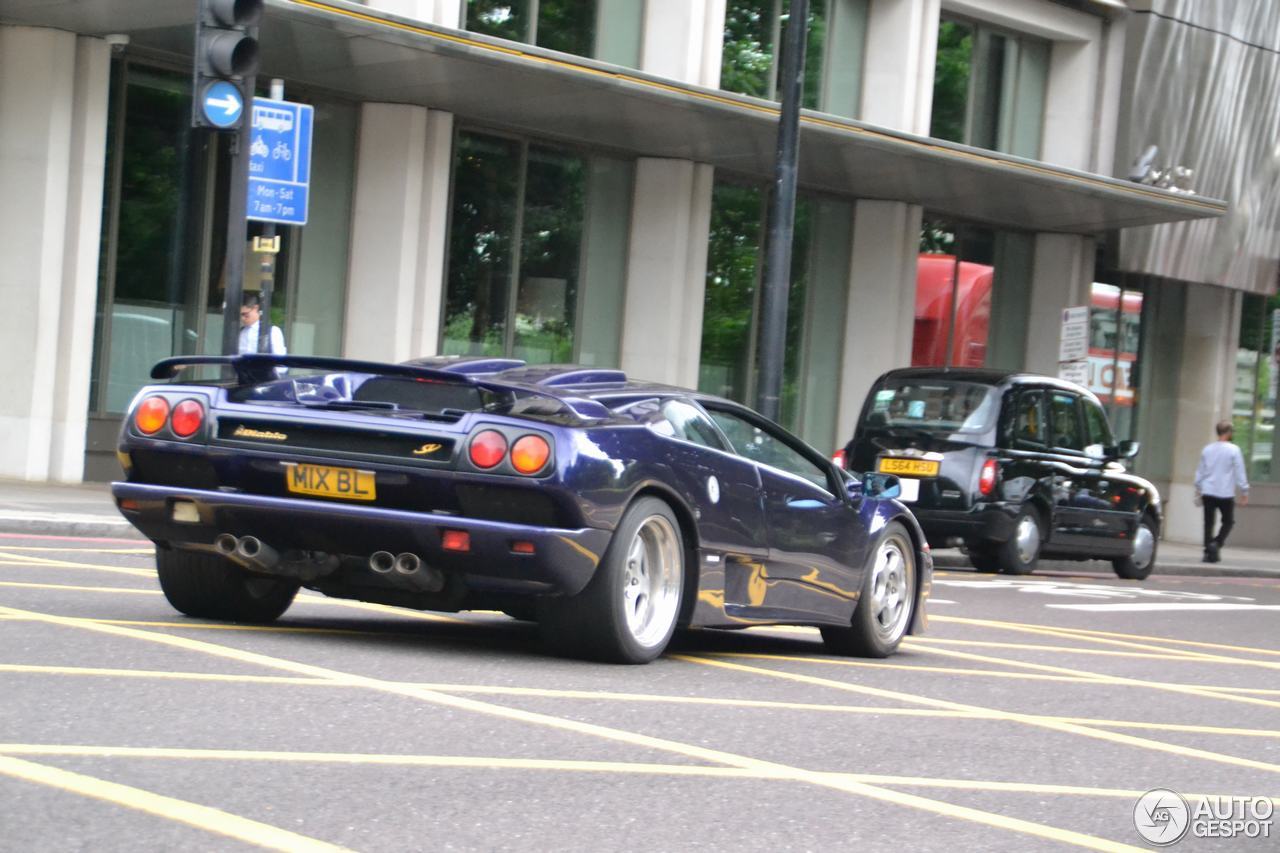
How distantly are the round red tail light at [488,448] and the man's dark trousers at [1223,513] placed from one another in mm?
19300

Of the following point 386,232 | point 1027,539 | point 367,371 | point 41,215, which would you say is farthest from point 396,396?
point 386,232

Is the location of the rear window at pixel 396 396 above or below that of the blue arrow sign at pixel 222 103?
below

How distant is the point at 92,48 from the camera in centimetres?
1852

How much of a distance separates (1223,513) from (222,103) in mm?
16250

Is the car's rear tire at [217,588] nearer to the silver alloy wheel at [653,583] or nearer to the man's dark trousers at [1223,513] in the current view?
the silver alloy wheel at [653,583]

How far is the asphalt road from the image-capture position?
4.49 metres

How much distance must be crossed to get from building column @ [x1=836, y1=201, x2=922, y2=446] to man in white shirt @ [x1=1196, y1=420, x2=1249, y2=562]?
15.3 ft

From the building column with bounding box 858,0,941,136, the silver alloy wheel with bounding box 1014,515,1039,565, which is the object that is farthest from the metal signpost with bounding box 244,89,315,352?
the building column with bounding box 858,0,941,136

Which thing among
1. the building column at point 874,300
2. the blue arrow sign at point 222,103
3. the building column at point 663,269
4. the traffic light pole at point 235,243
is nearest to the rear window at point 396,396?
the blue arrow sign at point 222,103

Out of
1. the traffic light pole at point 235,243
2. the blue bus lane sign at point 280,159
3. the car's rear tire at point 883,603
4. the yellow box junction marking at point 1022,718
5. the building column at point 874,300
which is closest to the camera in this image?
the yellow box junction marking at point 1022,718

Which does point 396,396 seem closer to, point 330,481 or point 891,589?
point 330,481

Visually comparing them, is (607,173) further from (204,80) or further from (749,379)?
(204,80)

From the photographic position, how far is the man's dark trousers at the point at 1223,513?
2488cm

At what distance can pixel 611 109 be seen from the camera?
70.2 ft
